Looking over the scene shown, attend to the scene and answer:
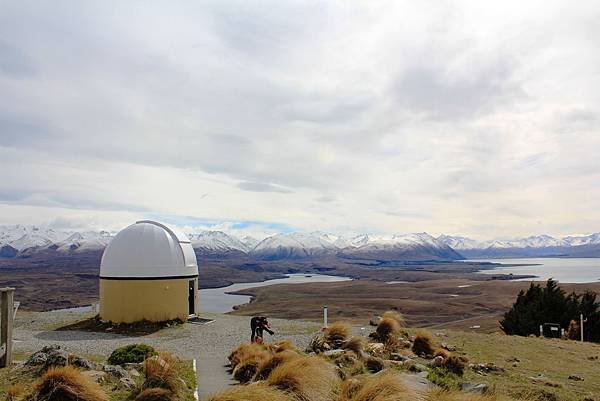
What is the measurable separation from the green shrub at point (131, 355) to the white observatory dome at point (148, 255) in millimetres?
9959

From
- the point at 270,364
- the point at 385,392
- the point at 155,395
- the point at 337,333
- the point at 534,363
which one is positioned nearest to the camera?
the point at 385,392

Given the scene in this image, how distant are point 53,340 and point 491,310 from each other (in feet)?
244

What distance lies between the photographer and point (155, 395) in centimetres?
780

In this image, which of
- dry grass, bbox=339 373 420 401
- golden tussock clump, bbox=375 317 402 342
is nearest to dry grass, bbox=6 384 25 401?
dry grass, bbox=339 373 420 401

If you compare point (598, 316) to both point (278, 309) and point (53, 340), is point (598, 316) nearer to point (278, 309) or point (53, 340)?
point (53, 340)

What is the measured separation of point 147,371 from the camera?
8.80 meters

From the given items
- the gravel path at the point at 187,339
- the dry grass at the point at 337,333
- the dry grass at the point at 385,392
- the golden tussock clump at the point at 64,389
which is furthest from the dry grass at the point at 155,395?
the dry grass at the point at 337,333

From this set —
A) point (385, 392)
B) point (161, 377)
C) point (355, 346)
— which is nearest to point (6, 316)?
point (161, 377)

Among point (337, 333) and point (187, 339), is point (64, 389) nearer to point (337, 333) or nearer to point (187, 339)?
point (337, 333)

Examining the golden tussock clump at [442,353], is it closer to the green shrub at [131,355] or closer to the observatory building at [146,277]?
the green shrub at [131,355]

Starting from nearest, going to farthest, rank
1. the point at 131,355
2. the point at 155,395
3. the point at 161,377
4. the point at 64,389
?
1. the point at 64,389
2. the point at 155,395
3. the point at 161,377
4. the point at 131,355

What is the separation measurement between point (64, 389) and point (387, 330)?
33.0 feet

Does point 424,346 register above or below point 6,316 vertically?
below

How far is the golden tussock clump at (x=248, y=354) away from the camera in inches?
426
